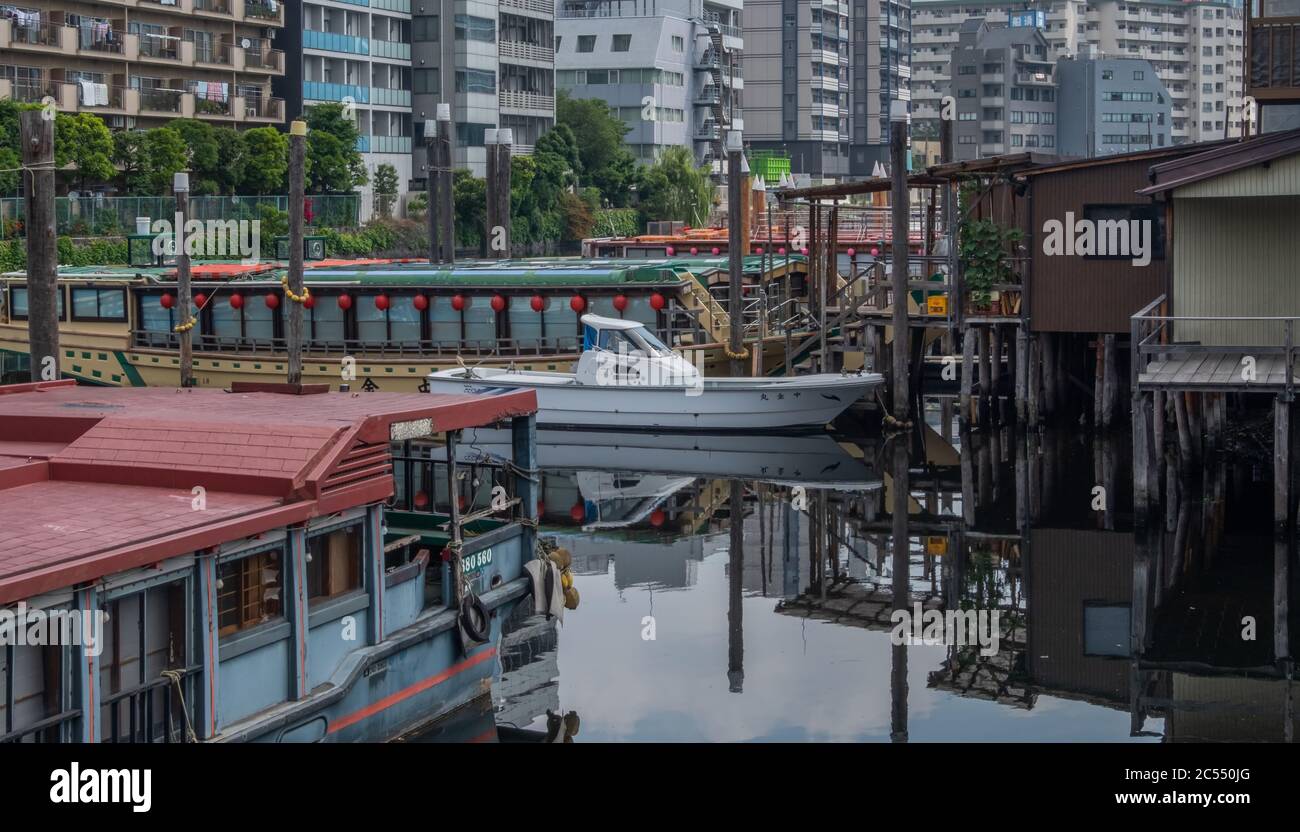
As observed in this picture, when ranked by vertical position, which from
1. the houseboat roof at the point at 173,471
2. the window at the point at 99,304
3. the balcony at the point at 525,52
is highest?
the balcony at the point at 525,52

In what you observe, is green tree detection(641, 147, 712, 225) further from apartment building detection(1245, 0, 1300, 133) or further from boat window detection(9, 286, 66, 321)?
apartment building detection(1245, 0, 1300, 133)

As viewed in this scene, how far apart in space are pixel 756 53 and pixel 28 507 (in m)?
117

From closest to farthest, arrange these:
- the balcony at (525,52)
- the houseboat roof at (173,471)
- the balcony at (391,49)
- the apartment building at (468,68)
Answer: the houseboat roof at (173,471)
the balcony at (391,49)
the apartment building at (468,68)
the balcony at (525,52)

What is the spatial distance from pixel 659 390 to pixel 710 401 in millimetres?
1034

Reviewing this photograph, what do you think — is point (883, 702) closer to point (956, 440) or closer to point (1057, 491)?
point (1057, 491)

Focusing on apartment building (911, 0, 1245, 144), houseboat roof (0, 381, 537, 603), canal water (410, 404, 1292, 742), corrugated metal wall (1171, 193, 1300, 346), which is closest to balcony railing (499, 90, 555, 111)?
canal water (410, 404, 1292, 742)

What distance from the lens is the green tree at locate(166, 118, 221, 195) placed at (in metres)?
64.4

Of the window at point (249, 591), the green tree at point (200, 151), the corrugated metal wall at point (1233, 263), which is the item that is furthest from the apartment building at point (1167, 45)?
the window at point (249, 591)

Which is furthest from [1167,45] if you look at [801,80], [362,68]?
[362,68]

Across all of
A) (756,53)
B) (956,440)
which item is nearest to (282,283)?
(956,440)

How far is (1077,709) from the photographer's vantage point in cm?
1800

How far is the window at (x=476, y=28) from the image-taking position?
8166 centimetres

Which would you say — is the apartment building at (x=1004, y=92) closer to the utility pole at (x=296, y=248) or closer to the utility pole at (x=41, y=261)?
the utility pole at (x=296, y=248)

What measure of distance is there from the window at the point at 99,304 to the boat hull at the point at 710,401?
10.2 meters
